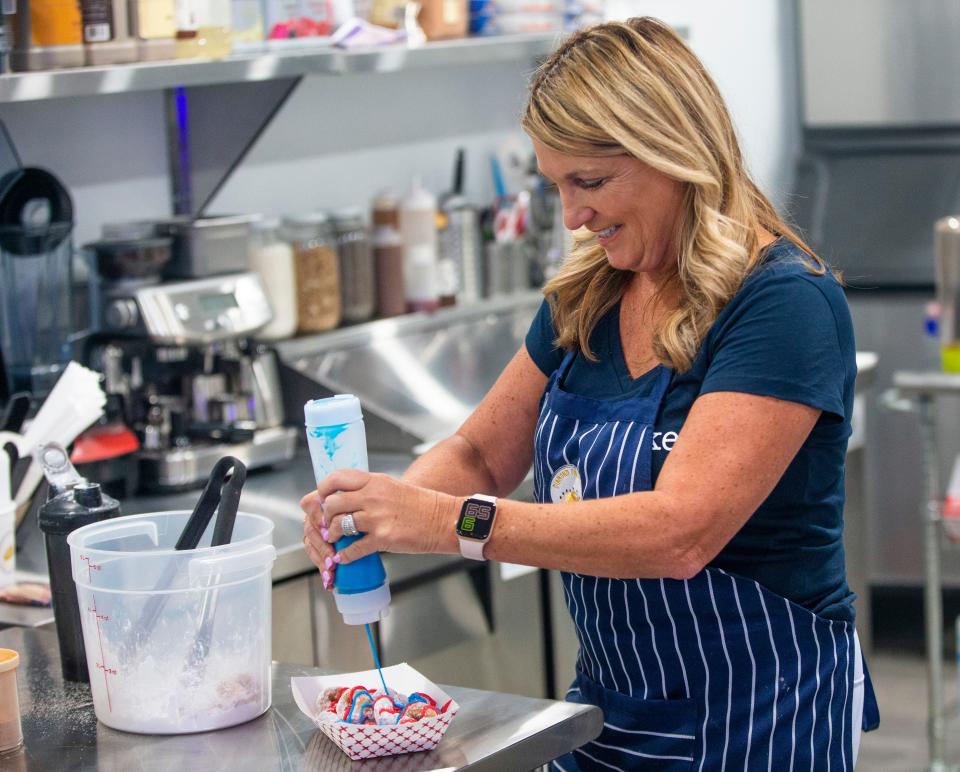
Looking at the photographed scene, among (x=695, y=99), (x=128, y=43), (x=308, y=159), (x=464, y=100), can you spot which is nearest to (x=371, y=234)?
(x=308, y=159)

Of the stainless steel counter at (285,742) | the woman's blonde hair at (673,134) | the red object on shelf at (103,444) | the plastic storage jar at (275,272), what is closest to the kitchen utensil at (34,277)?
the red object on shelf at (103,444)

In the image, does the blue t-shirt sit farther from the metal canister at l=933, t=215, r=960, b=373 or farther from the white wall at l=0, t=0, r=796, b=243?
the metal canister at l=933, t=215, r=960, b=373

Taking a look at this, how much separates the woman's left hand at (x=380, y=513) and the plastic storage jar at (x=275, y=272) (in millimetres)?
1470

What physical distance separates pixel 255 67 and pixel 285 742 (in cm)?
147

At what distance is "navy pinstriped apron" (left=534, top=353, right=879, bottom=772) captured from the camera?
1723mm

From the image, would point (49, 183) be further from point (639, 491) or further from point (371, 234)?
point (639, 491)

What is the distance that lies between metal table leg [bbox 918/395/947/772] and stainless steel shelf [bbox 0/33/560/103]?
3.99ft

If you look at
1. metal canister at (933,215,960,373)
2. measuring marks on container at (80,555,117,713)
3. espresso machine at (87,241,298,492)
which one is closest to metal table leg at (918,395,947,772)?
metal canister at (933,215,960,373)

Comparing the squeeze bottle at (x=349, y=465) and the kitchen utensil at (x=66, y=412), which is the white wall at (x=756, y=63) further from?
the squeeze bottle at (x=349, y=465)

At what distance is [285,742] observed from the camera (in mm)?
1562

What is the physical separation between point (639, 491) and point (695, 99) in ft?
1.43

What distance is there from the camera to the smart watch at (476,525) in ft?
5.30

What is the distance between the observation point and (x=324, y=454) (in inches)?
62.4

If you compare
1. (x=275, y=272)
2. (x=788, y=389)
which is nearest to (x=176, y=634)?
(x=788, y=389)
